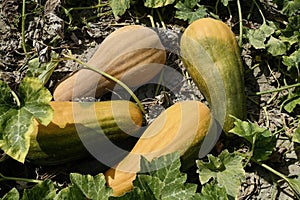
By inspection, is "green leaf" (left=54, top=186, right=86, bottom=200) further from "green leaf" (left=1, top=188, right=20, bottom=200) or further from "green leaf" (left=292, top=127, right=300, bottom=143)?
"green leaf" (left=292, top=127, right=300, bottom=143)

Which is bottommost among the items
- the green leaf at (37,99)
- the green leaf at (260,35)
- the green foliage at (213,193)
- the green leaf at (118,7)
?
the green foliage at (213,193)

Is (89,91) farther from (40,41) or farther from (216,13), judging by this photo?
(216,13)

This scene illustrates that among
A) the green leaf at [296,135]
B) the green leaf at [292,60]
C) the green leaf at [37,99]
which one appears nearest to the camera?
the green leaf at [37,99]

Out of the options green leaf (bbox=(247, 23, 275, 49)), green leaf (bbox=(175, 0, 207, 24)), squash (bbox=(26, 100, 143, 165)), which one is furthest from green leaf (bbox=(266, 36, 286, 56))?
squash (bbox=(26, 100, 143, 165))

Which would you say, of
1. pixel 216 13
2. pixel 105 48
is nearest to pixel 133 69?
pixel 105 48

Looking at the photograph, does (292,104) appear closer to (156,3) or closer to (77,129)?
(156,3)

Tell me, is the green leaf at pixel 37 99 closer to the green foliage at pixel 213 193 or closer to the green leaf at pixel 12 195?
the green leaf at pixel 12 195

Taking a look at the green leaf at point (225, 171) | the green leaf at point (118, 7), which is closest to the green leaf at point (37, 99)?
the green leaf at point (225, 171)
